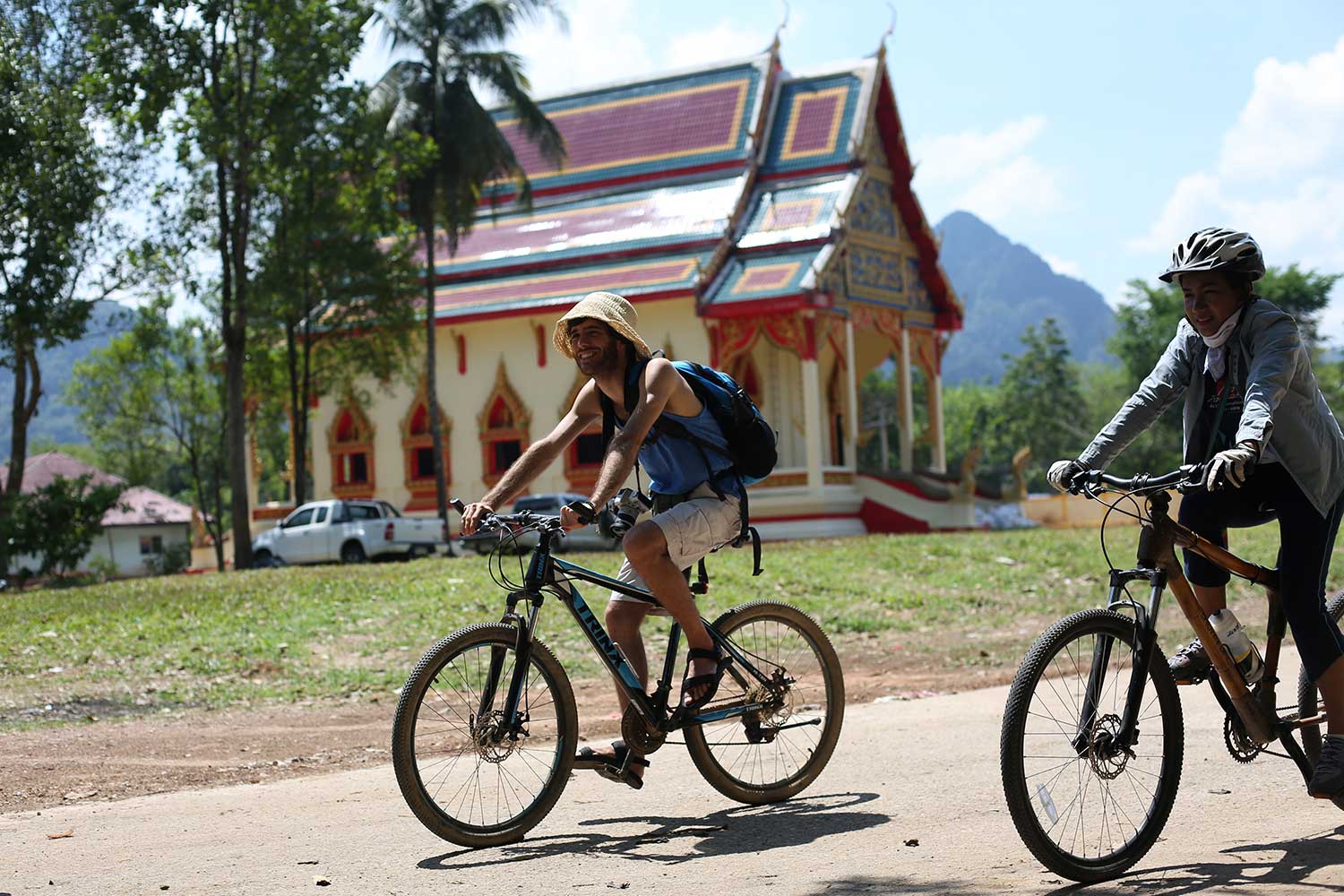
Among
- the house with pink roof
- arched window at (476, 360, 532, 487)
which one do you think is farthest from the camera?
the house with pink roof

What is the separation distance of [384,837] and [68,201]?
67.6 feet

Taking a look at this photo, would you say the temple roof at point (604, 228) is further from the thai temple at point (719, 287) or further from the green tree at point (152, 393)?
the green tree at point (152, 393)

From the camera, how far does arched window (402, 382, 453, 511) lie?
3650cm

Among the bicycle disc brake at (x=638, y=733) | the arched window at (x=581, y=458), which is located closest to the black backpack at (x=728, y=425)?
the bicycle disc brake at (x=638, y=733)

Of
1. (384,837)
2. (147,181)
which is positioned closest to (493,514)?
(384,837)

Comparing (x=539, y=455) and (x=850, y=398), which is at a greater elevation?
(x=850, y=398)

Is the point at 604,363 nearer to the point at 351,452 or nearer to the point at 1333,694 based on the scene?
the point at 1333,694

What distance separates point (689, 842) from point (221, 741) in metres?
4.13

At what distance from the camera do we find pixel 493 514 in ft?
17.9

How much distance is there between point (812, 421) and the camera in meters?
31.4

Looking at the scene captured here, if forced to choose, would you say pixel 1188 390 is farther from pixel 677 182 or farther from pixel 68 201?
pixel 677 182

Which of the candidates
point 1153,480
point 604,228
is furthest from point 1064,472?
point 604,228

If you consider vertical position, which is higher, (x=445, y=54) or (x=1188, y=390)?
(x=445, y=54)

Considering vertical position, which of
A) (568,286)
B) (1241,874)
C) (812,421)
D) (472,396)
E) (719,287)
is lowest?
(1241,874)
